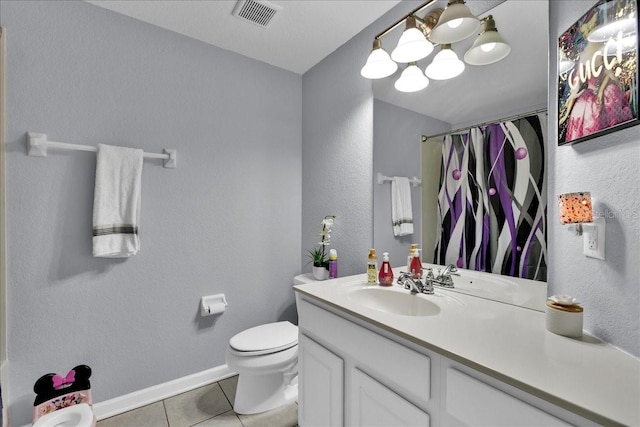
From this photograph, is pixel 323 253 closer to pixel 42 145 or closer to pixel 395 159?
pixel 395 159

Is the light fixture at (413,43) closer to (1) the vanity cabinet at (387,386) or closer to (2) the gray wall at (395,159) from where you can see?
(2) the gray wall at (395,159)

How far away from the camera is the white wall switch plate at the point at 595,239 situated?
80 cm

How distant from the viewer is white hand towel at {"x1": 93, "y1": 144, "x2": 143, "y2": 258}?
5.08 feet

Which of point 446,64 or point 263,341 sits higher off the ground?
Answer: point 446,64

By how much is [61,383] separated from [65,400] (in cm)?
9

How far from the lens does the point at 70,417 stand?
53.4 inches

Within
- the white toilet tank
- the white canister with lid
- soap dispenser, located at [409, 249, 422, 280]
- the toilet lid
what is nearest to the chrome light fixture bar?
soap dispenser, located at [409, 249, 422, 280]

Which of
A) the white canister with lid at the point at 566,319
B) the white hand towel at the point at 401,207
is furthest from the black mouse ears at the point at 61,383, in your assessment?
the white canister with lid at the point at 566,319

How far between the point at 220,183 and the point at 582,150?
1.86 m

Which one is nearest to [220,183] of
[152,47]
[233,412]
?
Answer: [152,47]

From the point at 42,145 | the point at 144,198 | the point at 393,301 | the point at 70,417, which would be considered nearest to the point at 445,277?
the point at 393,301

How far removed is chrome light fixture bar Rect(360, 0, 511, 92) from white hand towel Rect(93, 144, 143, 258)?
143 centimetres

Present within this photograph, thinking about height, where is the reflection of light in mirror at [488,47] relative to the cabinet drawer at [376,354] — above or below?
above

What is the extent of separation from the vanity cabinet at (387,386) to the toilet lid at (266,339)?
27 centimetres
